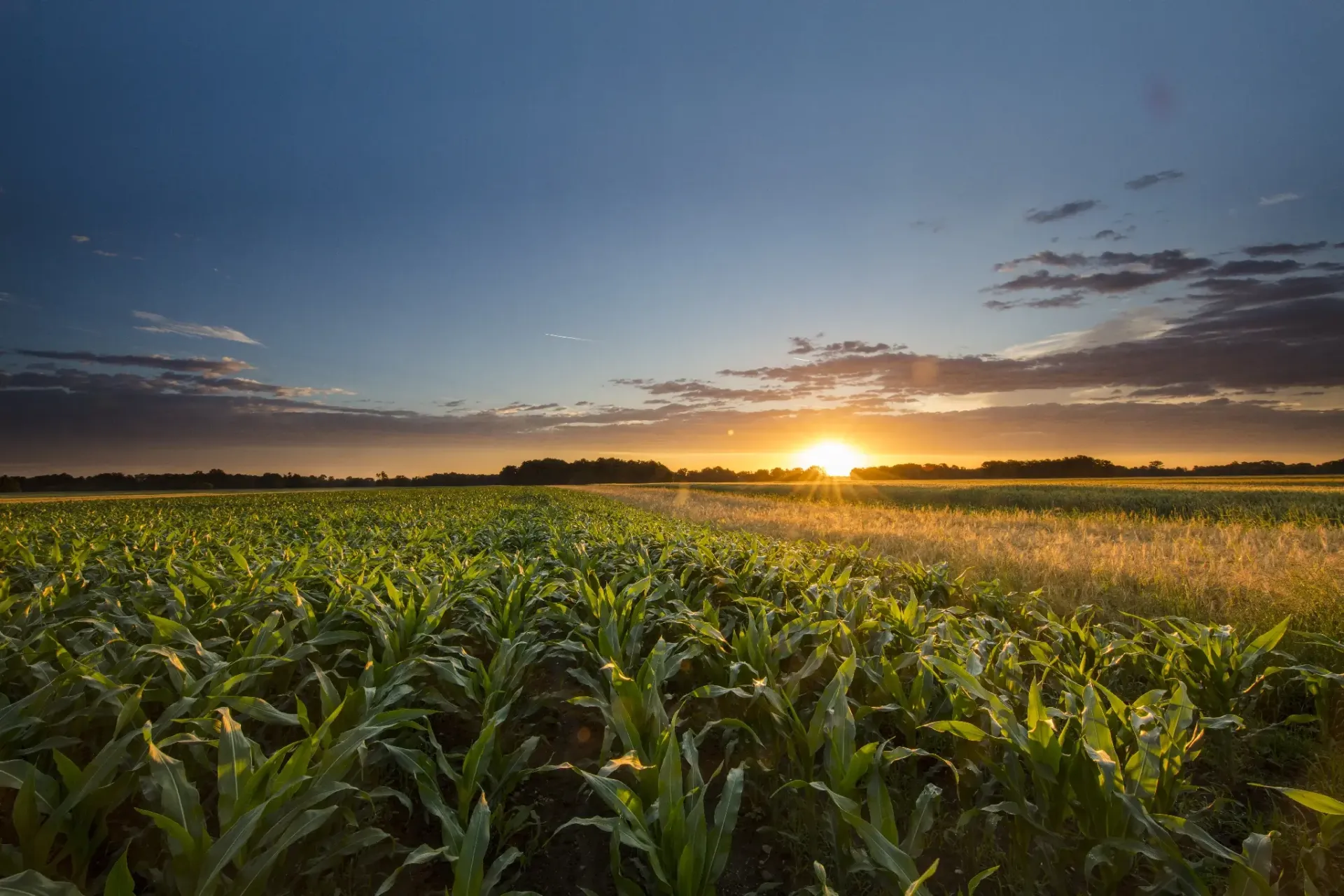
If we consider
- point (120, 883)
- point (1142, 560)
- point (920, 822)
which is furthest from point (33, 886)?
point (1142, 560)

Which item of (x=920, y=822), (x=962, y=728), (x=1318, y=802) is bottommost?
(x=920, y=822)

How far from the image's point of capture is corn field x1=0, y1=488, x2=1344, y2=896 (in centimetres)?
223

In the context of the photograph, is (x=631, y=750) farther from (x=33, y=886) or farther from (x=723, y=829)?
(x=33, y=886)

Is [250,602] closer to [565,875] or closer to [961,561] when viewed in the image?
[565,875]

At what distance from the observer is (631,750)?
106 inches

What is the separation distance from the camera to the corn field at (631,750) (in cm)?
223

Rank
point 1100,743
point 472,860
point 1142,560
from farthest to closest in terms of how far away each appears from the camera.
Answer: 1. point 1142,560
2. point 1100,743
3. point 472,860

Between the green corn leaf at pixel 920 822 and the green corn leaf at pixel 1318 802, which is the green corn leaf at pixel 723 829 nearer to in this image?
the green corn leaf at pixel 920 822

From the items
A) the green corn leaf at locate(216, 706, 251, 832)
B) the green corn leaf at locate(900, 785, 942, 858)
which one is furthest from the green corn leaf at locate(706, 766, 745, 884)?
the green corn leaf at locate(216, 706, 251, 832)

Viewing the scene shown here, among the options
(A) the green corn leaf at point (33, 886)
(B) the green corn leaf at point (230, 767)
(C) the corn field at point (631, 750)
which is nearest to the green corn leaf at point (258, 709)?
(C) the corn field at point (631, 750)

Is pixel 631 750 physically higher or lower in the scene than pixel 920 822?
higher

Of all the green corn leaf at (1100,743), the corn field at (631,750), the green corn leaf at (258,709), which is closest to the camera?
the corn field at (631,750)

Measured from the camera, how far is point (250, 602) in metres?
4.74

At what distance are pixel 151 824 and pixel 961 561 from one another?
8971mm
